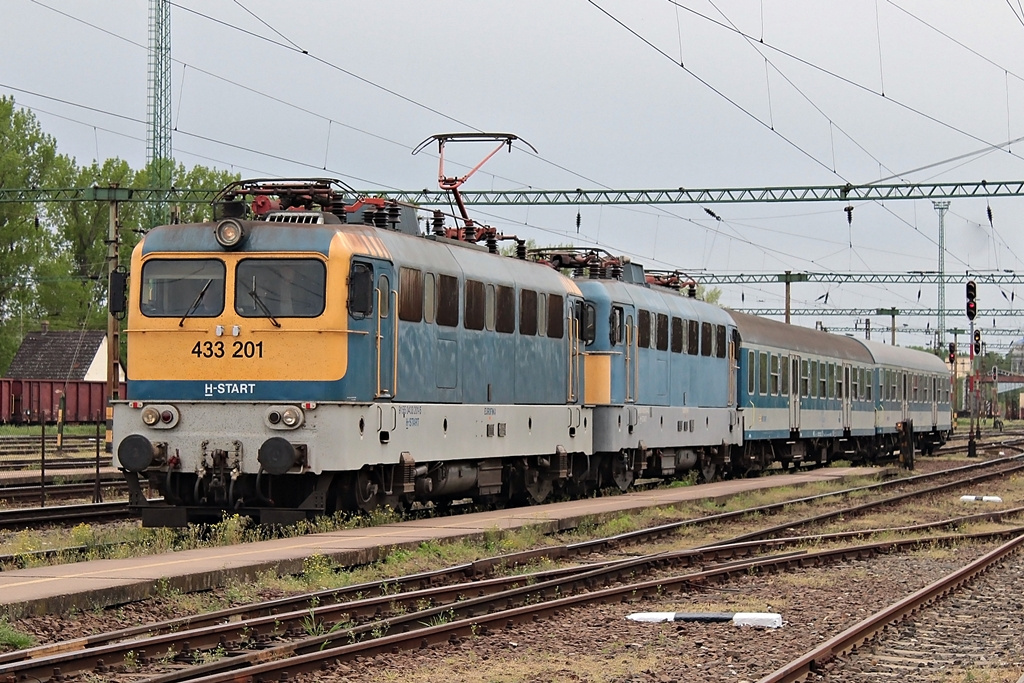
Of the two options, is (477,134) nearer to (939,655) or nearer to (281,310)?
(281,310)

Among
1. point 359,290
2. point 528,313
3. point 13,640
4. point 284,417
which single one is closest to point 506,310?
point 528,313

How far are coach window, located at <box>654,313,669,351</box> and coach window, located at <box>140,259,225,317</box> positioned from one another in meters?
12.1

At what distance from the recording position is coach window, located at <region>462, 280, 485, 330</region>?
787 inches

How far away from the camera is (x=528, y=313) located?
22047 millimetres

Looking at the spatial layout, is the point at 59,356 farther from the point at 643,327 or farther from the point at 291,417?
the point at 291,417

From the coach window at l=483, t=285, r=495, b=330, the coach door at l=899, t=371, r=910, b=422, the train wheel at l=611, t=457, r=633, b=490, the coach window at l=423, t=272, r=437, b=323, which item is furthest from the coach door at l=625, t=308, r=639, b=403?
the coach door at l=899, t=371, r=910, b=422

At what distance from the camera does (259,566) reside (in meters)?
13.3

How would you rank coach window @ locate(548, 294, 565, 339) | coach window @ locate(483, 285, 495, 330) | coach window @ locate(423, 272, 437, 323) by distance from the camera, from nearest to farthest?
coach window @ locate(423, 272, 437, 323) → coach window @ locate(483, 285, 495, 330) → coach window @ locate(548, 294, 565, 339)

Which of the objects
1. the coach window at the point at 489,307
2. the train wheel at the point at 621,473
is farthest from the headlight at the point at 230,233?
the train wheel at the point at 621,473

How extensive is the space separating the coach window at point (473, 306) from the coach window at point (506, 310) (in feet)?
1.94

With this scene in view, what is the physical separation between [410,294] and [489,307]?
2596mm

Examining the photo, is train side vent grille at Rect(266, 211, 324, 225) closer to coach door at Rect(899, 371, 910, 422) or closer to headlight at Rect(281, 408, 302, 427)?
headlight at Rect(281, 408, 302, 427)

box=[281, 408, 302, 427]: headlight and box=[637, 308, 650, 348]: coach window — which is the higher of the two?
box=[637, 308, 650, 348]: coach window

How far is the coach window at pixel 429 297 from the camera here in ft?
61.4
